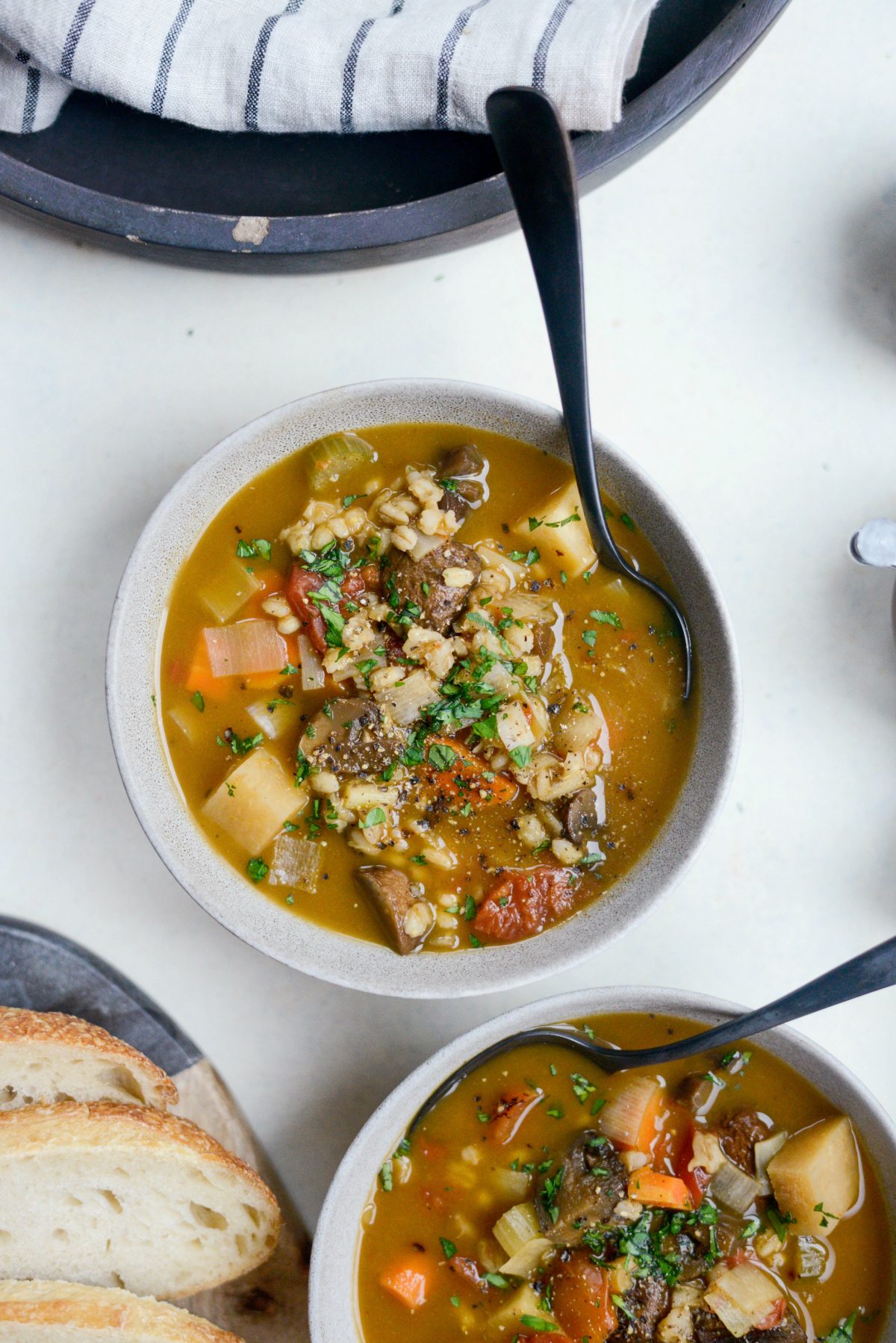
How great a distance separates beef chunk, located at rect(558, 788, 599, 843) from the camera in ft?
9.71

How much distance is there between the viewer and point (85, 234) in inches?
126

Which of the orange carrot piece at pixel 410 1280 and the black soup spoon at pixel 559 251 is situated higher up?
the black soup spoon at pixel 559 251

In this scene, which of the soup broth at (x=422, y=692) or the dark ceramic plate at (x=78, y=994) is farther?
the dark ceramic plate at (x=78, y=994)

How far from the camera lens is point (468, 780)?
300cm

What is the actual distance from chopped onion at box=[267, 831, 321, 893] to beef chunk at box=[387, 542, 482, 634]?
2.33 ft

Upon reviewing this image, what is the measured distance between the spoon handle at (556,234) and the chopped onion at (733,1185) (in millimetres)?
1695

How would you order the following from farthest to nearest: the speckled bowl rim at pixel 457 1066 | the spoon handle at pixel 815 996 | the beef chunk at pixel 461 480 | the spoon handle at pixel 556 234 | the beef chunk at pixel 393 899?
the beef chunk at pixel 461 480, the beef chunk at pixel 393 899, the speckled bowl rim at pixel 457 1066, the spoon handle at pixel 815 996, the spoon handle at pixel 556 234

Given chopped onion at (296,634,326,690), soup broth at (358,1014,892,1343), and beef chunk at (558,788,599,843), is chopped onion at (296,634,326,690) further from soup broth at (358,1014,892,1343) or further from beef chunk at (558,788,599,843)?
soup broth at (358,1014,892,1343)

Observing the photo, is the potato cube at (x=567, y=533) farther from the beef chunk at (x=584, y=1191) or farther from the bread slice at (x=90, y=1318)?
the bread slice at (x=90, y=1318)

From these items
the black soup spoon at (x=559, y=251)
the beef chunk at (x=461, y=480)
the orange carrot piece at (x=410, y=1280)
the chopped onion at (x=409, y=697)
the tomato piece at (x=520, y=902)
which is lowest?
the orange carrot piece at (x=410, y=1280)

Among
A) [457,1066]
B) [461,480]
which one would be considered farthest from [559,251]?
[457,1066]

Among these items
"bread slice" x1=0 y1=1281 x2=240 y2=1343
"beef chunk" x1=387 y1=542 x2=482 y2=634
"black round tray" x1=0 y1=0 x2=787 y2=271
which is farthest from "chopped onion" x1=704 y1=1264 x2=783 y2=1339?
"black round tray" x1=0 y1=0 x2=787 y2=271

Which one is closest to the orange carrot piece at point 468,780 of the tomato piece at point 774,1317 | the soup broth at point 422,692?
the soup broth at point 422,692

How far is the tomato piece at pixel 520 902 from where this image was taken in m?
3.00
